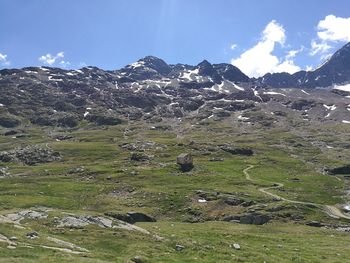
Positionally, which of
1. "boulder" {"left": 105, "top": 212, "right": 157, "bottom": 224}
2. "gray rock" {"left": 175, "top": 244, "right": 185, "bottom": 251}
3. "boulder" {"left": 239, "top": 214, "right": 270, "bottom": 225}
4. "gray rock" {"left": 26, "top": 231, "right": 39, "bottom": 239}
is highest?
"gray rock" {"left": 26, "top": 231, "right": 39, "bottom": 239}

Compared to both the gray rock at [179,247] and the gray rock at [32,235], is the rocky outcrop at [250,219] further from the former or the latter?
the gray rock at [32,235]

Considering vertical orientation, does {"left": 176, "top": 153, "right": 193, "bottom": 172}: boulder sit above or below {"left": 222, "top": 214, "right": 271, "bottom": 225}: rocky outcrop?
above

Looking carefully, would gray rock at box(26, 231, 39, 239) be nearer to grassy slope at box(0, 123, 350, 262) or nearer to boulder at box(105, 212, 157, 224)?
grassy slope at box(0, 123, 350, 262)

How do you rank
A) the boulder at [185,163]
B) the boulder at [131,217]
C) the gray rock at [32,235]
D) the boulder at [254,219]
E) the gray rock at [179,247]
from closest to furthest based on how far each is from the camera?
the gray rock at [32,235]
the gray rock at [179,247]
the boulder at [131,217]
the boulder at [254,219]
the boulder at [185,163]

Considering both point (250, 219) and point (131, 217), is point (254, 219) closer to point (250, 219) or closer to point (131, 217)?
point (250, 219)

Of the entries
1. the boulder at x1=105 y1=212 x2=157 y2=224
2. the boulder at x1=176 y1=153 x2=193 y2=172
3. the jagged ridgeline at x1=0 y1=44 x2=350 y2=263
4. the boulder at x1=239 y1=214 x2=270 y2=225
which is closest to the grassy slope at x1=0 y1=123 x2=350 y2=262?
the jagged ridgeline at x1=0 y1=44 x2=350 y2=263

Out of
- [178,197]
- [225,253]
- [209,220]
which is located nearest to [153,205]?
[178,197]

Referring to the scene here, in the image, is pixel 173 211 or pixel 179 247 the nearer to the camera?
pixel 179 247

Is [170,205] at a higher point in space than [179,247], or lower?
lower

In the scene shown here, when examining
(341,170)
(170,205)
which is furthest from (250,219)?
(341,170)

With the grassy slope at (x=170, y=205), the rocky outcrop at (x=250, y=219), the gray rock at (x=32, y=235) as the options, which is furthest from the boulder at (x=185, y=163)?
the gray rock at (x=32, y=235)

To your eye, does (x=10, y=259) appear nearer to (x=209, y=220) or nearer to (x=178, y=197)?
(x=209, y=220)

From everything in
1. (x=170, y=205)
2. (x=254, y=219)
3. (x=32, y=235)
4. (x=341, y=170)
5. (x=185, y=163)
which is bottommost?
(x=254, y=219)

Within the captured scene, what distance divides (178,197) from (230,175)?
5296cm
